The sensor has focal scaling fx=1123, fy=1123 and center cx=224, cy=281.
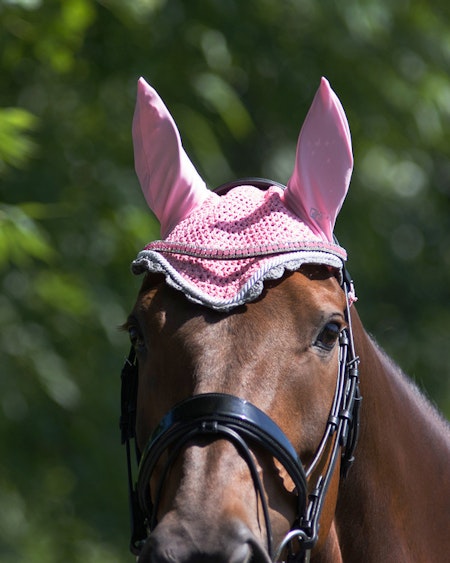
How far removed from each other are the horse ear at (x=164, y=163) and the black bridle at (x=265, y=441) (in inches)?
18.1

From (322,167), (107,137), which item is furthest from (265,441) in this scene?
(107,137)

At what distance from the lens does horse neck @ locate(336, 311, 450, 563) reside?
9.58ft

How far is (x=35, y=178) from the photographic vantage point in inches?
253

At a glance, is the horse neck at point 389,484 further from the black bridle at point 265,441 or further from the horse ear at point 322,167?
the horse ear at point 322,167

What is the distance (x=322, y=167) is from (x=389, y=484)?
2.80 ft

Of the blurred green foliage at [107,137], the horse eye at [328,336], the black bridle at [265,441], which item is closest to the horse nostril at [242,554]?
the black bridle at [265,441]

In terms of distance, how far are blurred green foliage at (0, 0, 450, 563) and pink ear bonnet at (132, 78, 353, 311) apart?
2.76 meters

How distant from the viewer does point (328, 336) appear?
8.80 ft

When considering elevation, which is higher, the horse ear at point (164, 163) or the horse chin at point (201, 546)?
the horse ear at point (164, 163)

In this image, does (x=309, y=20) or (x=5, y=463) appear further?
(x=309, y=20)

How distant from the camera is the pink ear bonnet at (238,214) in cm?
266

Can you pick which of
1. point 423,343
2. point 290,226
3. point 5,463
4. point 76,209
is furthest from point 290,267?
point 423,343

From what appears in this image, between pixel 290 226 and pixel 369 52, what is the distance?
4739 mm

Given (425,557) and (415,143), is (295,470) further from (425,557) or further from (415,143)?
(415,143)
